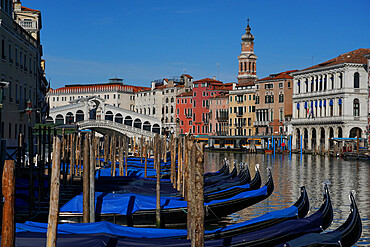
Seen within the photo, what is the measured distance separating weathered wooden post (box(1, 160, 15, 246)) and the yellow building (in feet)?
167

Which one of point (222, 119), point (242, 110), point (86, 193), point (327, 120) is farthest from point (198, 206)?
point (222, 119)

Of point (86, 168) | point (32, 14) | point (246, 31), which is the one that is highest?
point (246, 31)

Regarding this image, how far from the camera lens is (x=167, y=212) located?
10.1m

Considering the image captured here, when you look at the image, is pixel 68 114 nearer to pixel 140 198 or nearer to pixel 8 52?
pixel 8 52

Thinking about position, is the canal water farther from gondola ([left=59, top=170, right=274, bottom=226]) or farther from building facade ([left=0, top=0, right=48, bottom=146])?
building facade ([left=0, top=0, right=48, bottom=146])

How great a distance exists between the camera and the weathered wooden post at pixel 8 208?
192 inches

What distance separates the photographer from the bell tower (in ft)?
199

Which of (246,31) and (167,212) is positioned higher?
(246,31)

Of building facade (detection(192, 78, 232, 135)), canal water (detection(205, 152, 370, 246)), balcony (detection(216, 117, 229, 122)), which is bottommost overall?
canal water (detection(205, 152, 370, 246))

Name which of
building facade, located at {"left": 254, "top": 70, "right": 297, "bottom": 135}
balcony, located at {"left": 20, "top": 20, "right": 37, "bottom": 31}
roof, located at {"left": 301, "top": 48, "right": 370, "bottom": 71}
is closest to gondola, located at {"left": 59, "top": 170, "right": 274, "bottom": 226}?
balcony, located at {"left": 20, "top": 20, "right": 37, "bottom": 31}

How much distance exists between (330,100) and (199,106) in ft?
62.4

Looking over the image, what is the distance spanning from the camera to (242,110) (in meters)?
56.1

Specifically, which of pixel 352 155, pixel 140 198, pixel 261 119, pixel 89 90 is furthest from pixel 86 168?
pixel 89 90

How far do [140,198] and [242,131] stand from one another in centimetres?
4693
